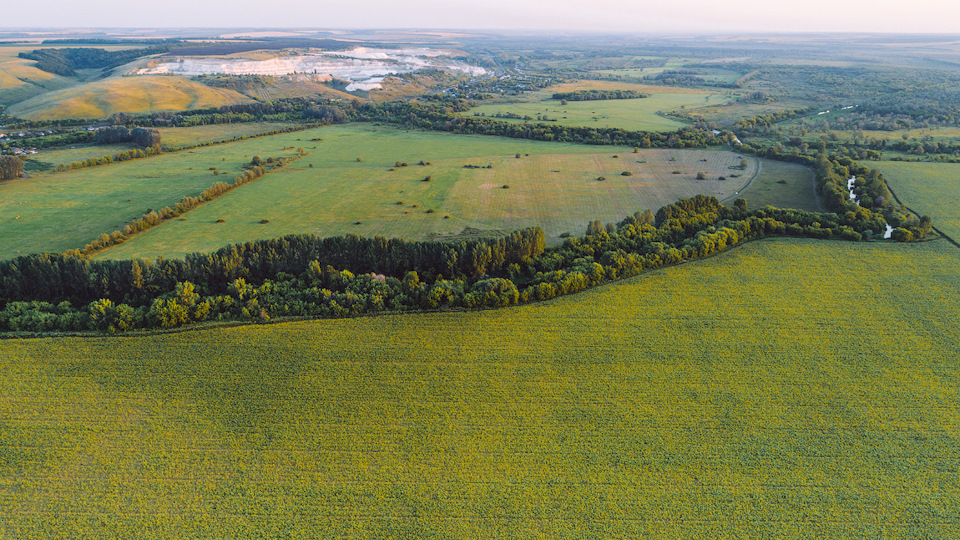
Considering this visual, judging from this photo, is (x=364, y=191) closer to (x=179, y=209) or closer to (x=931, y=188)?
(x=179, y=209)

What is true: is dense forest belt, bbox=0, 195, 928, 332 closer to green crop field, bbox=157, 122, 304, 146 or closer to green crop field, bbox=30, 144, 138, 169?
green crop field, bbox=30, 144, 138, 169

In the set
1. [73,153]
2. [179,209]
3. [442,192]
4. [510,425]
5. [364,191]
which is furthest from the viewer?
[73,153]

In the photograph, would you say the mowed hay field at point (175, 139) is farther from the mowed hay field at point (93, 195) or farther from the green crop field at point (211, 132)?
the mowed hay field at point (93, 195)

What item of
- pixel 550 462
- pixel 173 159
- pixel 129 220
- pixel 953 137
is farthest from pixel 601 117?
pixel 550 462

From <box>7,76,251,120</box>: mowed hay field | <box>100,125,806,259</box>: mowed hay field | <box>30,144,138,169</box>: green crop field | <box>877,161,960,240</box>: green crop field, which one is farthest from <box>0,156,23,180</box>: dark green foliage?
<box>877,161,960,240</box>: green crop field

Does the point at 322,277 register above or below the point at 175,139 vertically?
below

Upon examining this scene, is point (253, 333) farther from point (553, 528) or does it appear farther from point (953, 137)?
point (953, 137)

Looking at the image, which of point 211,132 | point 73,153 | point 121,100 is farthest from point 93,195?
point 121,100
